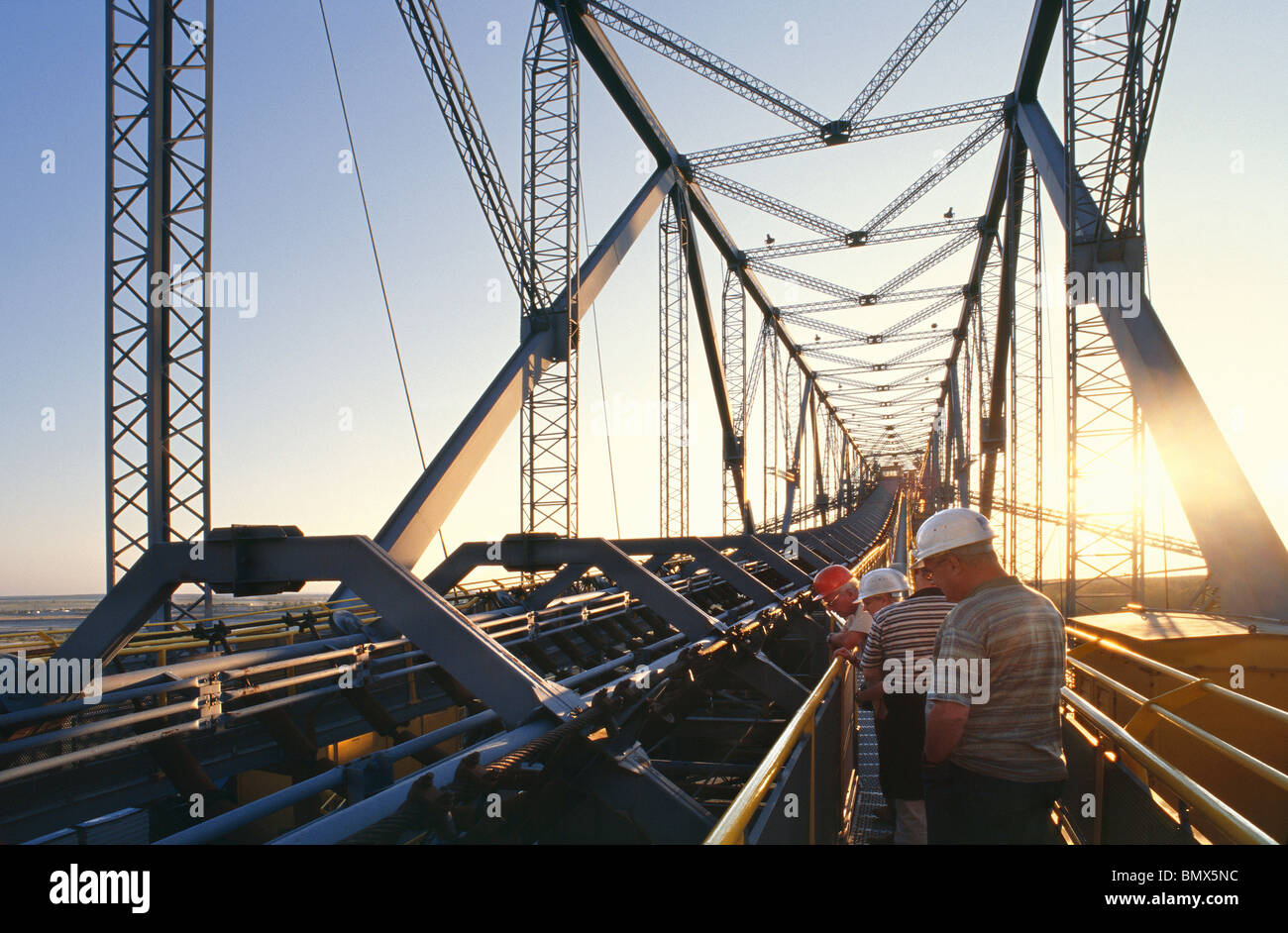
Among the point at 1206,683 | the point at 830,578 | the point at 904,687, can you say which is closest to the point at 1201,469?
the point at 830,578

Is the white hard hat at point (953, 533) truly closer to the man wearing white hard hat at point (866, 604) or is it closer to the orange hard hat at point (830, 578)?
the man wearing white hard hat at point (866, 604)

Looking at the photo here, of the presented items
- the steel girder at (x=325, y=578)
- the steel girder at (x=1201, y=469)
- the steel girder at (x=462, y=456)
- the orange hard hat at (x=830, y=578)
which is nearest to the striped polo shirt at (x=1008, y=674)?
the steel girder at (x=325, y=578)

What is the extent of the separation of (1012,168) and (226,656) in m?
23.0

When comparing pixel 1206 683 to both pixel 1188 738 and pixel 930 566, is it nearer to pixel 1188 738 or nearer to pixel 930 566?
pixel 930 566

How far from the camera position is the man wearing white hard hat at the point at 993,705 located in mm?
2641

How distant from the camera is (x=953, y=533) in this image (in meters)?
2.93

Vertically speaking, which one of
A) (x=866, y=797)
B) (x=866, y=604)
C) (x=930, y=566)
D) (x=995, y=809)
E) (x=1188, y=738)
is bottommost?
(x=866, y=797)

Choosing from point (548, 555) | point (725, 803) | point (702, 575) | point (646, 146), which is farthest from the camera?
point (646, 146)

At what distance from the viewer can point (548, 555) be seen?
7059 mm

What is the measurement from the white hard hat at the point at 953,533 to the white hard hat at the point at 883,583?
1.64 metres

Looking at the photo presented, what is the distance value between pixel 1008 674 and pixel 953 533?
1.79 ft

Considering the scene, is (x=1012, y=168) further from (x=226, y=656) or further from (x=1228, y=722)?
(x=226, y=656)
